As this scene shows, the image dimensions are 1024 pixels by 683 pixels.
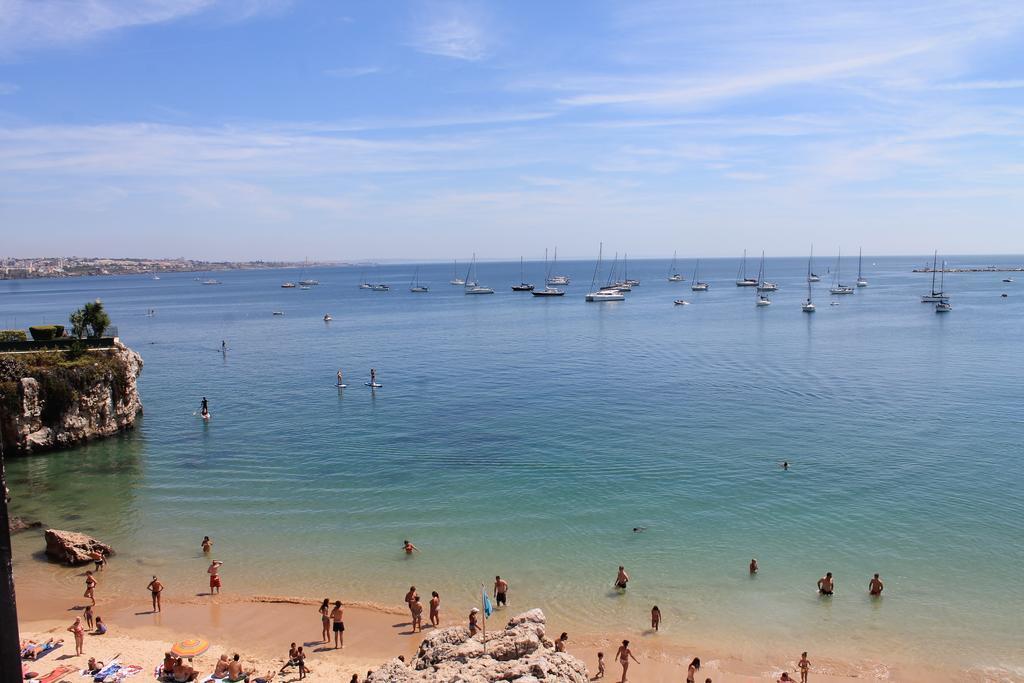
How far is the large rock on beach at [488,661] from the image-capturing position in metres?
16.0

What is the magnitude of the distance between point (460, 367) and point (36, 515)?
40.6 metres

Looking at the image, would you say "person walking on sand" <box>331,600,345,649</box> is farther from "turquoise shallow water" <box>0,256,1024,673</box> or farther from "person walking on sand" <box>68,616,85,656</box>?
"person walking on sand" <box>68,616,85,656</box>

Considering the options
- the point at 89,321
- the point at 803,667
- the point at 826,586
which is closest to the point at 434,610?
the point at 803,667

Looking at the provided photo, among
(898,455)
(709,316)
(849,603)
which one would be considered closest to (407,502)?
(849,603)

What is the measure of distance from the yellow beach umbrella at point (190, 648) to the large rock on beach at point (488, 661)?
6.74m

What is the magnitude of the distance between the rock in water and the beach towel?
8493mm

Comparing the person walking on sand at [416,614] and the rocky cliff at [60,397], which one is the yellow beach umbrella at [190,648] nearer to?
the person walking on sand at [416,614]

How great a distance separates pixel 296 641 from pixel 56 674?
630 centimetres

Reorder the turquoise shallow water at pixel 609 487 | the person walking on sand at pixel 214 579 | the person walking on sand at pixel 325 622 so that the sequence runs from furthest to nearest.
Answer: the person walking on sand at pixel 214 579
the turquoise shallow water at pixel 609 487
the person walking on sand at pixel 325 622

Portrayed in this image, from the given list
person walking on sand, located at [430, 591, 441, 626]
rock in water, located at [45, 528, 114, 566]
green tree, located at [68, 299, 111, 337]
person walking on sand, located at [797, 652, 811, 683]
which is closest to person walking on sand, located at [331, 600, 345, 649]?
person walking on sand, located at [430, 591, 441, 626]

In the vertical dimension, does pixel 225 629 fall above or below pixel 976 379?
below

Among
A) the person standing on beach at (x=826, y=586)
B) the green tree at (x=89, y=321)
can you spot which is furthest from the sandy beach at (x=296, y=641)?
the green tree at (x=89, y=321)

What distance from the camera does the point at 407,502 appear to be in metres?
33.2

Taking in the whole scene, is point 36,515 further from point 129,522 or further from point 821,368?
point 821,368
